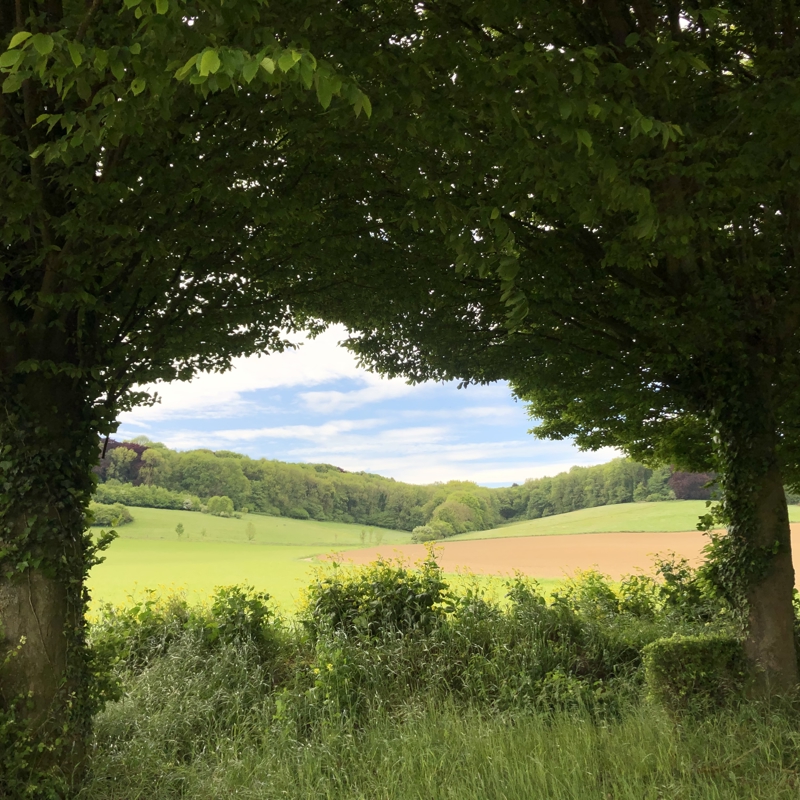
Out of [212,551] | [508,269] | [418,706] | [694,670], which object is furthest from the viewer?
[212,551]

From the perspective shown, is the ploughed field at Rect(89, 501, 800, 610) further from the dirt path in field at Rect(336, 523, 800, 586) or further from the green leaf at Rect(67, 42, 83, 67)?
the green leaf at Rect(67, 42, 83, 67)

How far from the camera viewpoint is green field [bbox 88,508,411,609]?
10767 millimetres

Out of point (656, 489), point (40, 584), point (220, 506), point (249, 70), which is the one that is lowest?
point (656, 489)

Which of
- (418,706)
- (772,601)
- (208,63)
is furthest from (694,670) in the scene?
(208,63)

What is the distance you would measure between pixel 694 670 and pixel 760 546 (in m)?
1.55

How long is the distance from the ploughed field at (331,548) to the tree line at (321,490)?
0.58 m

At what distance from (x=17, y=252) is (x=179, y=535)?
15.6 m

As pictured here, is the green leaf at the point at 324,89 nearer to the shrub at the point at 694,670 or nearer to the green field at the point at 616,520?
the shrub at the point at 694,670

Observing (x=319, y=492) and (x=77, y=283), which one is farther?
(x=319, y=492)

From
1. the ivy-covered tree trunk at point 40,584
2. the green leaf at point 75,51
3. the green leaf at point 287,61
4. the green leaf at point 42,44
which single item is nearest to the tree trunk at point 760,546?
the green leaf at point 287,61

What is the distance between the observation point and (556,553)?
1506 cm

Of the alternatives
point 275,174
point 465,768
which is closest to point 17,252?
point 275,174

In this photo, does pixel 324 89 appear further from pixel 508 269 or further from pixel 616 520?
pixel 616 520

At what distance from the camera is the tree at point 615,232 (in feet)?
→ 13.1
